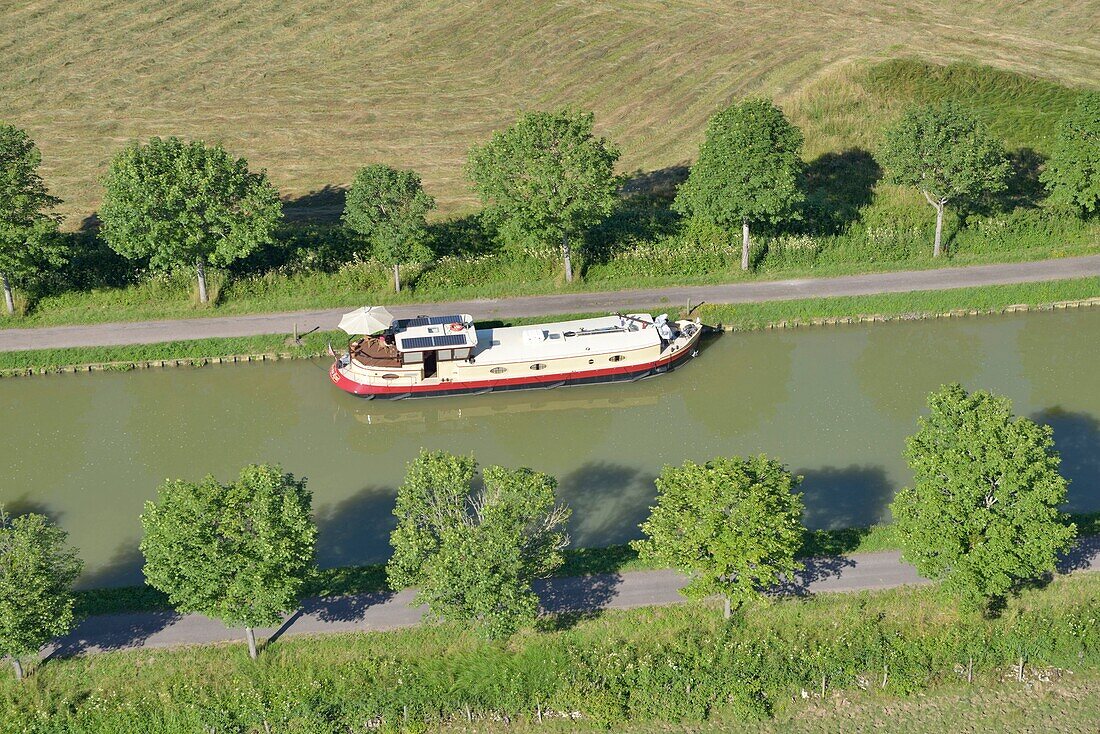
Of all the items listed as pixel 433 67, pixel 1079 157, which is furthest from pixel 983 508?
pixel 433 67

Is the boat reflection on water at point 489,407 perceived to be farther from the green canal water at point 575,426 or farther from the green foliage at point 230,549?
the green foliage at point 230,549

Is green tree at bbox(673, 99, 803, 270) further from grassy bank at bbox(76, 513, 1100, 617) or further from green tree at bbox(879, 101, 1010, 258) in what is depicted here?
grassy bank at bbox(76, 513, 1100, 617)

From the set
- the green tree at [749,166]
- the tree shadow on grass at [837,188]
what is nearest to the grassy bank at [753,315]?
the green tree at [749,166]

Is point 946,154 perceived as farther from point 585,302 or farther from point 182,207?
point 182,207

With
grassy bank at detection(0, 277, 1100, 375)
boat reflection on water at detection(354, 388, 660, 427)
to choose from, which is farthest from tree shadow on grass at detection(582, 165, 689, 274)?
boat reflection on water at detection(354, 388, 660, 427)

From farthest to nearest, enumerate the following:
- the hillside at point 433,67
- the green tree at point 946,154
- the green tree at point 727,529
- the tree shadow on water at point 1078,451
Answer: the hillside at point 433,67 → the green tree at point 946,154 → the tree shadow on water at point 1078,451 → the green tree at point 727,529

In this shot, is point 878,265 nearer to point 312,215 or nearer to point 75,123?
point 312,215
